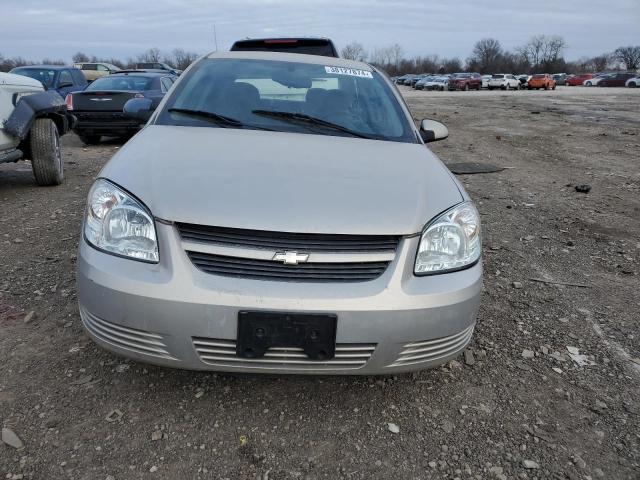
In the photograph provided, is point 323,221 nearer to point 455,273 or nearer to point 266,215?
point 266,215

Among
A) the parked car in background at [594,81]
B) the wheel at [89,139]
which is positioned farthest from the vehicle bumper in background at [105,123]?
the parked car in background at [594,81]

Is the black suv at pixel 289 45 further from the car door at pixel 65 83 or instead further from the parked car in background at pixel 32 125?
the car door at pixel 65 83

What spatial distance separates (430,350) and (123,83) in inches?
354

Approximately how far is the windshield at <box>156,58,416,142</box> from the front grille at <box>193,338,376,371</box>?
1.39 meters

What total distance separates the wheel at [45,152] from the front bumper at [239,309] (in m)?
4.26

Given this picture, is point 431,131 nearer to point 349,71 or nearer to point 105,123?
point 349,71

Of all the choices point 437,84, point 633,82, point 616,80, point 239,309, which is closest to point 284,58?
point 239,309

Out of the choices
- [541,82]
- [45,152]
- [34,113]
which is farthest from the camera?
[541,82]

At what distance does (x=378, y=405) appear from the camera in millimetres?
2158

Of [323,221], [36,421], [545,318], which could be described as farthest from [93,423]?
[545,318]

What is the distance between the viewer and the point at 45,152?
5.52 metres

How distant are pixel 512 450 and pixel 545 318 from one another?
127cm

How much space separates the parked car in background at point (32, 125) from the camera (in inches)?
196

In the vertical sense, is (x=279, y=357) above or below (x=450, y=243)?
below
